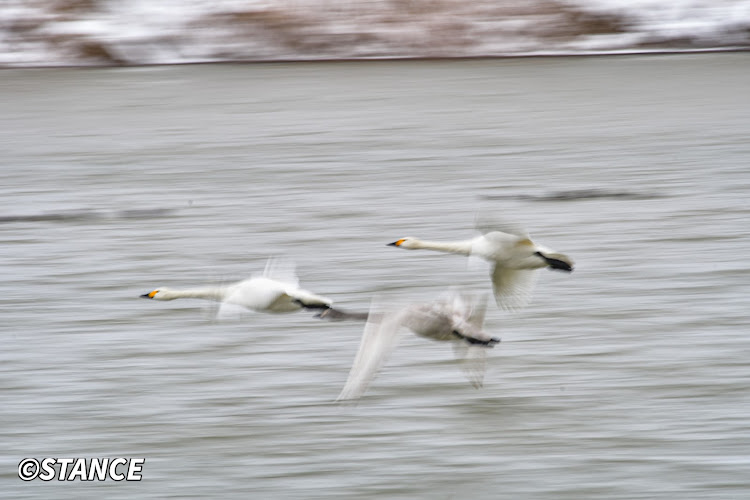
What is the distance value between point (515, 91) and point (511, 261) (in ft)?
15.7

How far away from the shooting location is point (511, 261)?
281 cm

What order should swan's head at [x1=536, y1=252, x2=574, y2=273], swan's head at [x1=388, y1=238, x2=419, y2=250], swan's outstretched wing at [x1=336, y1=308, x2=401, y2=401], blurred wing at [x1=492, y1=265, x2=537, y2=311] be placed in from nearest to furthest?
1. swan's outstretched wing at [x1=336, y1=308, x2=401, y2=401]
2. swan's head at [x1=536, y1=252, x2=574, y2=273]
3. blurred wing at [x1=492, y1=265, x2=537, y2=311]
4. swan's head at [x1=388, y1=238, x2=419, y2=250]

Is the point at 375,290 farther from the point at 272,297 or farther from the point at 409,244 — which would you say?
the point at 272,297

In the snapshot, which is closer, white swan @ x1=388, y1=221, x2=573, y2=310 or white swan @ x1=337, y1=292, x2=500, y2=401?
white swan @ x1=337, y1=292, x2=500, y2=401

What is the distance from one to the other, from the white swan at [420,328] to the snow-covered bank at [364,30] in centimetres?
655

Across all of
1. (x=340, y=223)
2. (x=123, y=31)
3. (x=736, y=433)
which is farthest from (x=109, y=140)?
(x=736, y=433)

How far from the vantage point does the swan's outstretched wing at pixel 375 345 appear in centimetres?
248

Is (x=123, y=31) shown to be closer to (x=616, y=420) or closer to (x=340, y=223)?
(x=340, y=223)

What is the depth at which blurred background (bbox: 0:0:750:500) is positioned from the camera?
267cm

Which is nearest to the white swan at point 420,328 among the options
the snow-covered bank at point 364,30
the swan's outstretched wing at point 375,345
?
the swan's outstretched wing at point 375,345

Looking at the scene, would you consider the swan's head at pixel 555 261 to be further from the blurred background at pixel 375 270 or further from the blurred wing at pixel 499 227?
the blurred background at pixel 375 270

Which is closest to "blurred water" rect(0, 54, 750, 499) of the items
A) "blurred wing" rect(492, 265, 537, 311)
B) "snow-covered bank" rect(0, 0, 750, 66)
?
"blurred wing" rect(492, 265, 537, 311)

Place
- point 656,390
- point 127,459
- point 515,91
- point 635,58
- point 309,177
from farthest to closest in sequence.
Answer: point 635,58
point 515,91
point 309,177
point 656,390
point 127,459

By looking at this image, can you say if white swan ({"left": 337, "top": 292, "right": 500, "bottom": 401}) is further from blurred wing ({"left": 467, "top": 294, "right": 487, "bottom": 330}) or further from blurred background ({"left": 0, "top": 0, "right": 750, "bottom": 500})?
blurred background ({"left": 0, "top": 0, "right": 750, "bottom": 500})
